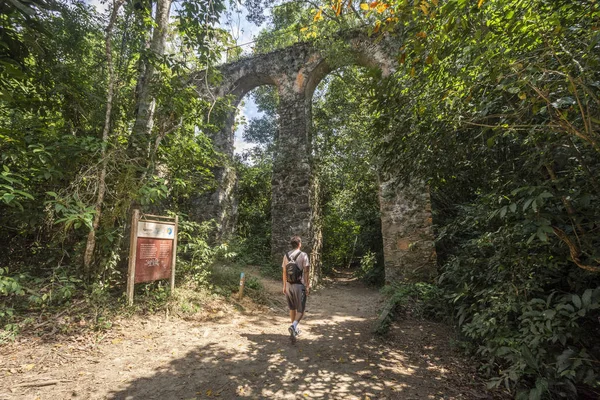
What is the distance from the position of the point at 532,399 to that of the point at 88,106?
6090mm

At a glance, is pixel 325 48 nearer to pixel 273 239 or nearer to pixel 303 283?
pixel 273 239

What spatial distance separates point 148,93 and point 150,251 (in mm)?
2599

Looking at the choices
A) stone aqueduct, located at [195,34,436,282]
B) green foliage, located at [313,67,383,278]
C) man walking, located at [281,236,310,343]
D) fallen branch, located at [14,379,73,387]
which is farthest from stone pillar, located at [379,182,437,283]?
fallen branch, located at [14,379,73,387]

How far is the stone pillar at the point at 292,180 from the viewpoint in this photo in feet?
27.7

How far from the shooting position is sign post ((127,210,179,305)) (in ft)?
12.7

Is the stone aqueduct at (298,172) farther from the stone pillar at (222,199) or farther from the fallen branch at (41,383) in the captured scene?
the fallen branch at (41,383)

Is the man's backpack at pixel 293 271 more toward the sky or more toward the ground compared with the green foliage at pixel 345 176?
more toward the ground

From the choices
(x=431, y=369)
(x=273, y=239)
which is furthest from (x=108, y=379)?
(x=273, y=239)

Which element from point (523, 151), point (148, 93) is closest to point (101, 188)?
point (148, 93)

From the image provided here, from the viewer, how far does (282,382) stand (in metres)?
2.71

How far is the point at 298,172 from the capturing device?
8625 millimetres

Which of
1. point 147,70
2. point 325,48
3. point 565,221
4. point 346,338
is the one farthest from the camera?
point 325,48

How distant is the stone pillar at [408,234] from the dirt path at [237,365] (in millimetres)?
2485

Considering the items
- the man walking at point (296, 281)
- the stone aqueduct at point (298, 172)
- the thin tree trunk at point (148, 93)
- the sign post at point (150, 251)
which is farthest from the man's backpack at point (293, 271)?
the stone aqueduct at point (298, 172)
